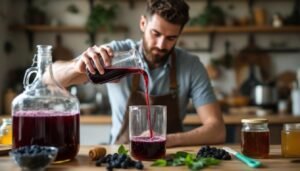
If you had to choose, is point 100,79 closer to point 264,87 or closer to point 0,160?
point 0,160

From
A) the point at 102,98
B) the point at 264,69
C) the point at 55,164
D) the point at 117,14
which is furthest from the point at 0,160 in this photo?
the point at 264,69

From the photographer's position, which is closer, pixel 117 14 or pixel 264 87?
pixel 264 87

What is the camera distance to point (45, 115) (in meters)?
1.02

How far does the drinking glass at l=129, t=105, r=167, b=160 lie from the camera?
1089 mm

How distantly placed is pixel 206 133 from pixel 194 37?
208 cm

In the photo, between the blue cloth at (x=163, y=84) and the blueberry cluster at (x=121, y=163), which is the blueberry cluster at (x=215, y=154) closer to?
the blueberry cluster at (x=121, y=163)

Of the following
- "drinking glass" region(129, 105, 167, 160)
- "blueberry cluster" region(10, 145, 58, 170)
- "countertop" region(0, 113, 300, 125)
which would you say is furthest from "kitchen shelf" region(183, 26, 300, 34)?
"blueberry cluster" region(10, 145, 58, 170)

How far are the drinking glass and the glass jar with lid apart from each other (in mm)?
234

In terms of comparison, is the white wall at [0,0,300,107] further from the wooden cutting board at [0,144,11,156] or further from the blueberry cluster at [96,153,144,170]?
the blueberry cluster at [96,153,144,170]

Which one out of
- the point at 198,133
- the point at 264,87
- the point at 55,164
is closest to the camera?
the point at 55,164

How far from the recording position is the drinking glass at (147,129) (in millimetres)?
1089

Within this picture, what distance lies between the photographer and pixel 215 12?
341cm

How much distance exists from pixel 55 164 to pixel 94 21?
97.0 inches

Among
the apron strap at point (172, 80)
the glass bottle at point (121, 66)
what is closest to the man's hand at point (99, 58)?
the glass bottle at point (121, 66)
